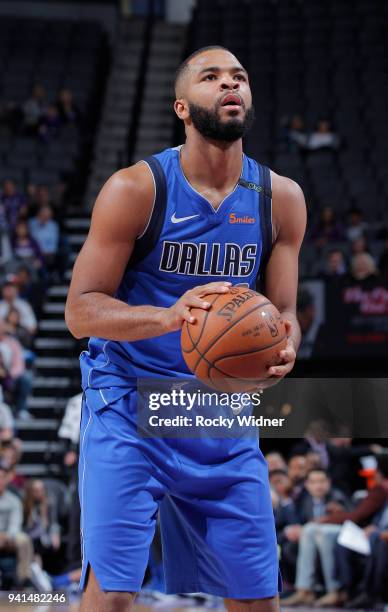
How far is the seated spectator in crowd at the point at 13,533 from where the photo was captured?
7289 millimetres

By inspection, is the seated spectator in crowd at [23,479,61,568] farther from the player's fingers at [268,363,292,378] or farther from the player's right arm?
the player's fingers at [268,363,292,378]

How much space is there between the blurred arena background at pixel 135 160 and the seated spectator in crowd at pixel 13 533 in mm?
15

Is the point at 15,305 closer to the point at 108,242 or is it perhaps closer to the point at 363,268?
the point at 363,268

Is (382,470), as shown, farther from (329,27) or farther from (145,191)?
(329,27)

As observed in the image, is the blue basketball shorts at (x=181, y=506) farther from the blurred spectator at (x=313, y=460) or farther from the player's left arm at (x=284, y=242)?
the blurred spectator at (x=313, y=460)

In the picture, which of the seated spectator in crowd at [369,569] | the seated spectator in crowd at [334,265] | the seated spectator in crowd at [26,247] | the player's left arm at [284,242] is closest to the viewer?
the player's left arm at [284,242]

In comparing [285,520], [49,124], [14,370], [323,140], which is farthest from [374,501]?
[49,124]

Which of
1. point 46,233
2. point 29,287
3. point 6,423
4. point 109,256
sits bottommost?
point 109,256

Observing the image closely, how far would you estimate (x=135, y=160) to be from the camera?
1340 centimetres

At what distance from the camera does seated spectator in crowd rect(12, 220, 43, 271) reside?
10727 millimetres

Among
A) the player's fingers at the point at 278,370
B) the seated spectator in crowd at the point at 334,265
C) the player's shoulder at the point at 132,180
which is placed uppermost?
the seated spectator in crowd at the point at 334,265

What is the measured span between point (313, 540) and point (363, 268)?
9.19 ft

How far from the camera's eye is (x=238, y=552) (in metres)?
2.80

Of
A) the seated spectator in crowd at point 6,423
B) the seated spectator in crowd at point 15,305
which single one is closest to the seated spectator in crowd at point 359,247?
the seated spectator in crowd at point 15,305
